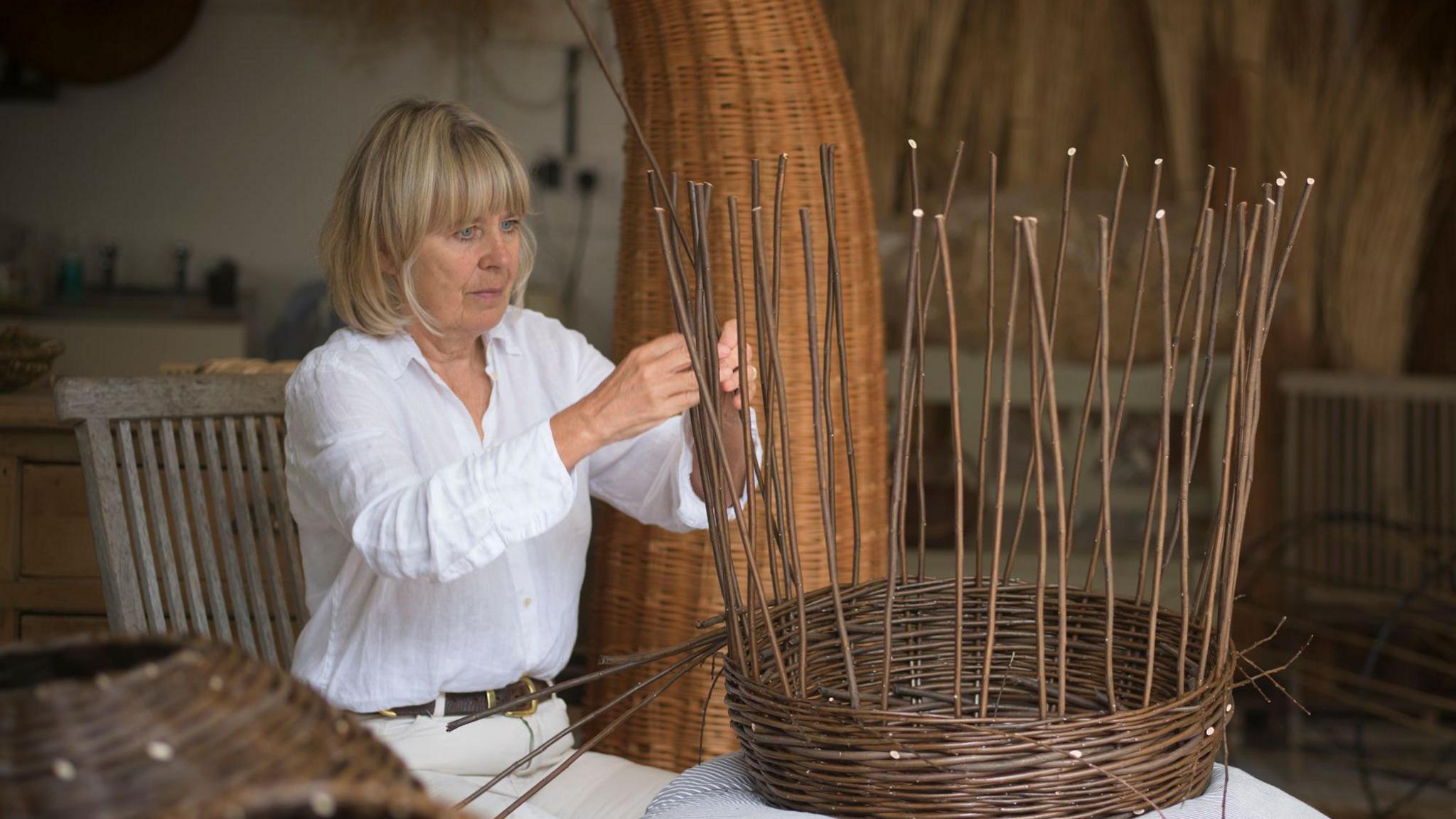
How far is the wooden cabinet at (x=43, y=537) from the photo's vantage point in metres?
2.06

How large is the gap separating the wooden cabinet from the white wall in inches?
78.6

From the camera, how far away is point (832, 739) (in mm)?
821

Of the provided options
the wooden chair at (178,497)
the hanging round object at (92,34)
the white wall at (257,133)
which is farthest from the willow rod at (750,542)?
the hanging round object at (92,34)

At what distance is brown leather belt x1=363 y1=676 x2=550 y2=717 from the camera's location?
144 cm

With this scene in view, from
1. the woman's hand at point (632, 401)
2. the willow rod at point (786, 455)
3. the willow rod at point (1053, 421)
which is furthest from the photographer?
the woman's hand at point (632, 401)

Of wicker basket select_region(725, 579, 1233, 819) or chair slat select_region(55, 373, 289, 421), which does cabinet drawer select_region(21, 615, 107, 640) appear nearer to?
chair slat select_region(55, 373, 289, 421)

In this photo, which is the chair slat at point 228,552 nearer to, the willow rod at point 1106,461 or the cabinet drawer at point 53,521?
the cabinet drawer at point 53,521

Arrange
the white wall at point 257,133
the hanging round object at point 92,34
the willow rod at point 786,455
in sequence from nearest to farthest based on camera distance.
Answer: the willow rod at point 786,455 < the hanging round object at point 92,34 < the white wall at point 257,133

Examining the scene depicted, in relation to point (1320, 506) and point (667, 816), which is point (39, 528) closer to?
point (667, 816)

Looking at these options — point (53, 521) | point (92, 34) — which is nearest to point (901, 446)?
point (53, 521)

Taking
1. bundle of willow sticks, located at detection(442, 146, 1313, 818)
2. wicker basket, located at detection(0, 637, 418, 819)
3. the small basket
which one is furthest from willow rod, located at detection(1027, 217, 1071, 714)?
the small basket

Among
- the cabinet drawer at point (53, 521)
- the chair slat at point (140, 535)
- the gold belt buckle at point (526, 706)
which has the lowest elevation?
the gold belt buckle at point (526, 706)

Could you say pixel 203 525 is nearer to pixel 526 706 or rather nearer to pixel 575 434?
pixel 526 706

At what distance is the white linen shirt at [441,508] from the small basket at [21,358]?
954 mm
